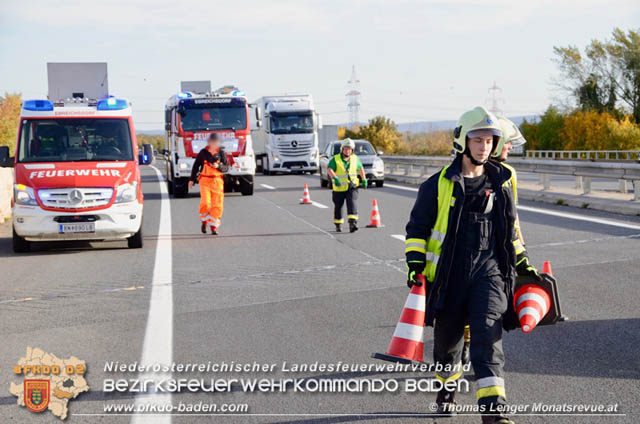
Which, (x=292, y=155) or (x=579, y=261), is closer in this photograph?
(x=579, y=261)

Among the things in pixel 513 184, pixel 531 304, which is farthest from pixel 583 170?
pixel 531 304

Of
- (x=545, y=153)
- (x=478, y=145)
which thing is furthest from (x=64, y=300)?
(x=545, y=153)

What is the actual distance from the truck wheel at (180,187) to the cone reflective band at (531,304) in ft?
72.7

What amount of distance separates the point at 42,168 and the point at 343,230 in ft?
17.9

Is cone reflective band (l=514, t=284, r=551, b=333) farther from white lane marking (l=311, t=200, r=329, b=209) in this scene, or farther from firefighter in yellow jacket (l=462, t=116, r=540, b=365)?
white lane marking (l=311, t=200, r=329, b=209)

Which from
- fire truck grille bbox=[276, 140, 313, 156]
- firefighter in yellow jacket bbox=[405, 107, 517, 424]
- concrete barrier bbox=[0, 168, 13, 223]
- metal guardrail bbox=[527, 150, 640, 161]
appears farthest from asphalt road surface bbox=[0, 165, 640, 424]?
metal guardrail bbox=[527, 150, 640, 161]

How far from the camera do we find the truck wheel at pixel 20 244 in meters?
13.3

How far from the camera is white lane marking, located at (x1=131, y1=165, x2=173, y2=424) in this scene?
5.32 m

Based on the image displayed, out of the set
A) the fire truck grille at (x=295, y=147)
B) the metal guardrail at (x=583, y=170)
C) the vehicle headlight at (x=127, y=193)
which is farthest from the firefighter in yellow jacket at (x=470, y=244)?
the fire truck grille at (x=295, y=147)

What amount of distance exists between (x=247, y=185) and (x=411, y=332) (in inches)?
851

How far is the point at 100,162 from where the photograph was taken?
44.6ft

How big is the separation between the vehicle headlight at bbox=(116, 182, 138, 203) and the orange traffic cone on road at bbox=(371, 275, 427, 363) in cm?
898

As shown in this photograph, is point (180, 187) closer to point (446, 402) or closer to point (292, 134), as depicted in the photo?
point (292, 134)

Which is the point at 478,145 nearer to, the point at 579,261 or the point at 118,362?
the point at 118,362
